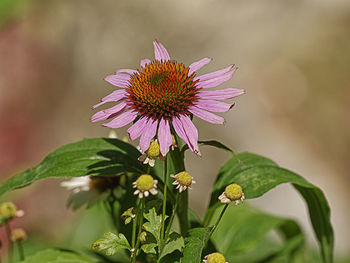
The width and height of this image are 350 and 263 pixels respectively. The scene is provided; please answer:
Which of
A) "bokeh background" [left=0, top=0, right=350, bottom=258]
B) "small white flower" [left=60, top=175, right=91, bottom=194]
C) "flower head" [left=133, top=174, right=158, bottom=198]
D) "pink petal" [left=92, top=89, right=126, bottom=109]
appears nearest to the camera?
"flower head" [left=133, top=174, right=158, bottom=198]

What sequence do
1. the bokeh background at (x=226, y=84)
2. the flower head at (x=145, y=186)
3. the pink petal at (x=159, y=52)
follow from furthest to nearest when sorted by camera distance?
the bokeh background at (x=226, y=84), the pink petal at (x=159, y=52), the flower head at (x=145, y=186)

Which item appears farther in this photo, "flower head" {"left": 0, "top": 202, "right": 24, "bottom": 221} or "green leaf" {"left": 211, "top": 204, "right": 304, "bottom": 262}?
"green leaf" {"left": 211, "top": 204, "right": 304, "bottom": 262}

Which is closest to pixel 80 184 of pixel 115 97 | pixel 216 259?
pixel 115 97

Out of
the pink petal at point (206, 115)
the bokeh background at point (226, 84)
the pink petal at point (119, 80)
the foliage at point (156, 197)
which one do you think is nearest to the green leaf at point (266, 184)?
the foliage at point (156, 197)

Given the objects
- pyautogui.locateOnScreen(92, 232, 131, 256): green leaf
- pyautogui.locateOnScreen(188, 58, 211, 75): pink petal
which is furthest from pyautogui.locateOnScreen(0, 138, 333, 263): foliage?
pyautogui.locateOnScreen(188, 58, 211, 75): pink petal

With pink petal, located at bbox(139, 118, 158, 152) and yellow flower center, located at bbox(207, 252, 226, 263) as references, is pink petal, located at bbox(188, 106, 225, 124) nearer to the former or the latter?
pink petal, located at bbox(139, 118, 158, 152)

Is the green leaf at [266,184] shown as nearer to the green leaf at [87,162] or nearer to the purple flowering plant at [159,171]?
the purple flowering plant at [159,171]

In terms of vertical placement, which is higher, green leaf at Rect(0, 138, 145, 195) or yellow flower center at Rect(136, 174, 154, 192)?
green leaf at Rect(0, 138, 145, 195)
